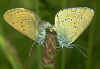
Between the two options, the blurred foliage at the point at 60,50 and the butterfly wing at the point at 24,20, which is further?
the blurred foliage at the point at 60,50

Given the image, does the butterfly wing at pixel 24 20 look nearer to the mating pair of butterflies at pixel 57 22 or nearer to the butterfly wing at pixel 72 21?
the mating pair of butterflies at pixel 57 22

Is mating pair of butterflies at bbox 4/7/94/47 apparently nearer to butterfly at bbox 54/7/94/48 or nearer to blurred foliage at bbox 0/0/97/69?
butterfly at bbox 54/7/94/48

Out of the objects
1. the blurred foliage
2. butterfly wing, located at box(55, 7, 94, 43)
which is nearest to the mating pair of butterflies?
butterfly wing, located at box(55, 7, 94, 43)

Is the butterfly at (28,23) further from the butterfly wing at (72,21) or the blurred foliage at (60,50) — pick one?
the blurred foliage at (60,50)

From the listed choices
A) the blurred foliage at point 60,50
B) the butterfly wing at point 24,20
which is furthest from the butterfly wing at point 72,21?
the blurred foliage at point 60,50

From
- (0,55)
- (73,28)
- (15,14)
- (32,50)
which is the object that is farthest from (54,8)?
(15,14)

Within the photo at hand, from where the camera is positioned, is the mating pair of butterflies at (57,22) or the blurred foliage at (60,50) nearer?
the mating pair of butterflies at (57,22)

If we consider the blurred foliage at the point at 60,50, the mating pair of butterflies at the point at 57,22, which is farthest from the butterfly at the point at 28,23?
the blurred foliage at the point at 60,50
